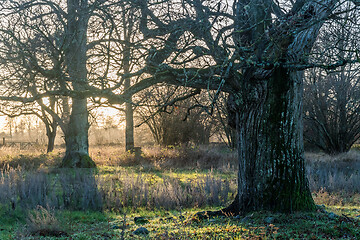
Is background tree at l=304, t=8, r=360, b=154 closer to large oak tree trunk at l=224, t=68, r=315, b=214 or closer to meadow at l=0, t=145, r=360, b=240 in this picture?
meadow at l=0, t=145, r=360, b=240

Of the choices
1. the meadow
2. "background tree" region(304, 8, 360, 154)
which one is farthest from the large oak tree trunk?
"background tree" region(304, 8, 360, 154)

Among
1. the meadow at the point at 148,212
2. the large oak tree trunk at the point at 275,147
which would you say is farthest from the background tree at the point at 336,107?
the large oak tree trunk at the point at 275,147

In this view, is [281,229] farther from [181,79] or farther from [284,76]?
[181,79]

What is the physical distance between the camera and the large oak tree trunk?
6.07m

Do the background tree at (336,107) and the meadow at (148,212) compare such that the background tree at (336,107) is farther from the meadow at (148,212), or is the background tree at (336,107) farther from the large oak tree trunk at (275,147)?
the large oak tree trunk at (275,147)

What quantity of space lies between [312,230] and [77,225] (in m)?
4.01

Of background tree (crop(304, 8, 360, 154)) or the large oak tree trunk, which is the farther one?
background tree (crop(304, 8, 360, 154))

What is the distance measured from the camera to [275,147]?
6098 millimetres

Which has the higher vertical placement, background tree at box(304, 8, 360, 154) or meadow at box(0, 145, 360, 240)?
background tree at box(304, 8, 360, 154)

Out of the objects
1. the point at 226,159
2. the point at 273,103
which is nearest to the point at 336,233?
the point at 273,103

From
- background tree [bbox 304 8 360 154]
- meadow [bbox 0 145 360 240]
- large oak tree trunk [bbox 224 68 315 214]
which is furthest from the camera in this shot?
background tree [bbox 304 8 360 154]

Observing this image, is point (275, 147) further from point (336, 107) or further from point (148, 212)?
point (336, 107)

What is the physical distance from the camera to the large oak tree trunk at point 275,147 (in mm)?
6074

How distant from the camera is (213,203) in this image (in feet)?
27.4
